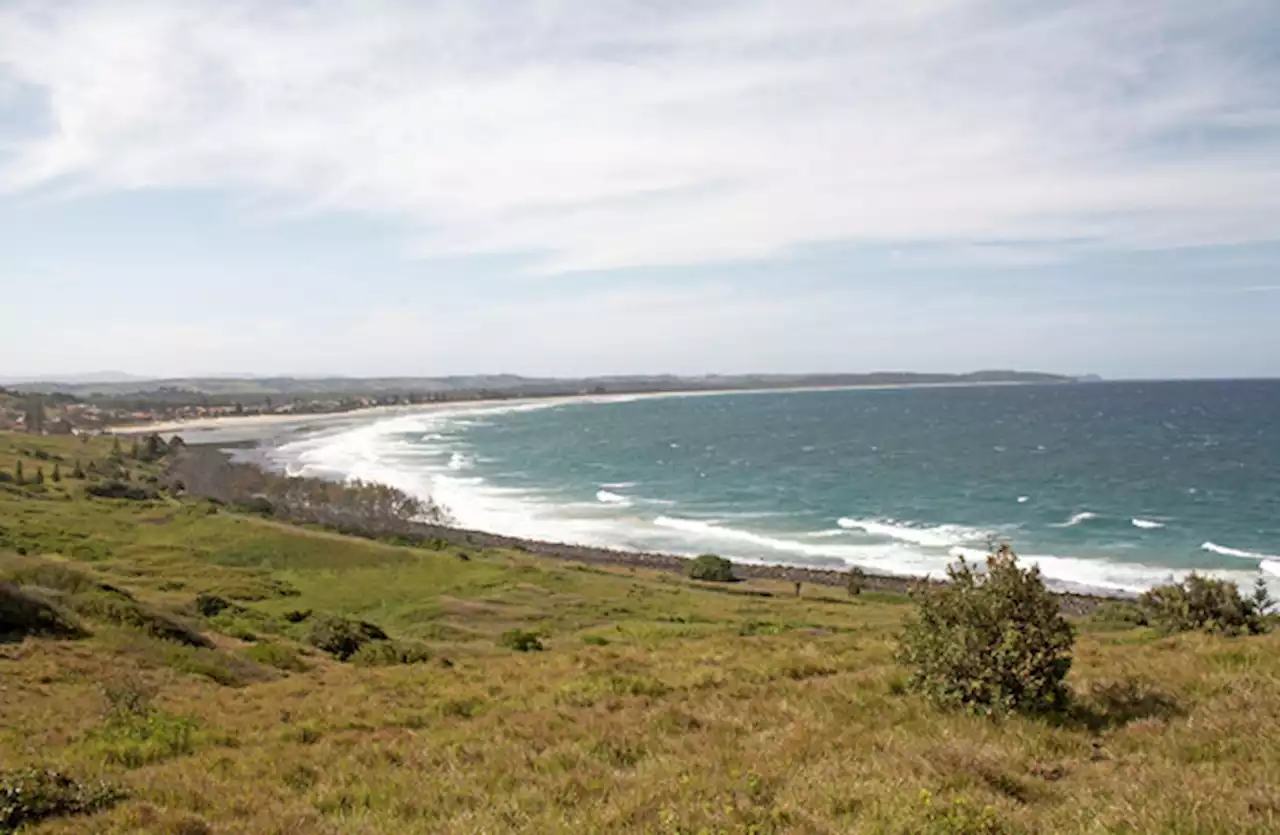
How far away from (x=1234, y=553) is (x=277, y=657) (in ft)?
217

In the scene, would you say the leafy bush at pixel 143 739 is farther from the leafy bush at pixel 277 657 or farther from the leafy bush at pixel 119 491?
the leafy bush at pixel 119 491

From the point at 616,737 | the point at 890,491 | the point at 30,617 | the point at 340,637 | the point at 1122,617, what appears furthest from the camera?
the point at 890,491

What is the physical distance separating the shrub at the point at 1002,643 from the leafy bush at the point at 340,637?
20.6 meters

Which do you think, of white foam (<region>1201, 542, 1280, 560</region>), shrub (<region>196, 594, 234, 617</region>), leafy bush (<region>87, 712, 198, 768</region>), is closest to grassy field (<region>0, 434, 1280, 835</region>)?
leafy bush (<region>87, 712, 198, 768</region>)

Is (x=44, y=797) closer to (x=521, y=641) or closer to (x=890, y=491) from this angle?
(x=521, y=641)

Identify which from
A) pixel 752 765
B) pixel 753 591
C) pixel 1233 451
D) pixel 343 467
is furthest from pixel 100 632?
pixel 1233 451

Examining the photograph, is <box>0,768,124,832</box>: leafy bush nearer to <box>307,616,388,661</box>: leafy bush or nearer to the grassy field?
the grassy field

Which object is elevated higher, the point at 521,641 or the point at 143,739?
the point at 143,739

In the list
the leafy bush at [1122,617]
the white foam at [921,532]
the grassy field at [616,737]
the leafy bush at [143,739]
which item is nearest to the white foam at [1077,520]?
A: the white foam at [921,532]

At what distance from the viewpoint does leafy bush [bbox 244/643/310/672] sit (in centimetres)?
2338

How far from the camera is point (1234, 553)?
201 ft

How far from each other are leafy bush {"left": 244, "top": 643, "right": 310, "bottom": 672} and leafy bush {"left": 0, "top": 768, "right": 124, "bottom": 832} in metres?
13.6

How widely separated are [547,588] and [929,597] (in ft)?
120

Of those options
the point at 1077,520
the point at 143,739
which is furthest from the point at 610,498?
the point at 143,739
